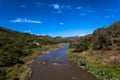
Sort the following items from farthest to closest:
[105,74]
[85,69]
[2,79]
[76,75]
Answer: [85,69] < [76,75] < [105,74] < [2,79]

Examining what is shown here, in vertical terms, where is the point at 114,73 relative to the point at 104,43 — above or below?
below

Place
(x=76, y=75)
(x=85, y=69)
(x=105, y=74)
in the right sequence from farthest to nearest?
1. (x=85, y=69)
2. (x=76, y=75)
3. (x=105, y=74)

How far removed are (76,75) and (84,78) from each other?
2.55 meters

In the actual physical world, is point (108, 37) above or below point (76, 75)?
above

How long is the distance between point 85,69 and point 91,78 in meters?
6.73

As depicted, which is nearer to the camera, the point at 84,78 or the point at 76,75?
the point at 84,78

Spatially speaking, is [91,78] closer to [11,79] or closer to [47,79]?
[47,79]

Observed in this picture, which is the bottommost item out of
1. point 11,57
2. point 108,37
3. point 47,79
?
point 47,79

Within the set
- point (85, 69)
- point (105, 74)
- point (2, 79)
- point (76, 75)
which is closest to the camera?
point (2, 79)

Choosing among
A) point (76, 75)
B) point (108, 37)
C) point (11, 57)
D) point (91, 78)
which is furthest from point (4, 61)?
point (108, 37)

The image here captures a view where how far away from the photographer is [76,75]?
1249 inches

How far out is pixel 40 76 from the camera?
3175 centimetres

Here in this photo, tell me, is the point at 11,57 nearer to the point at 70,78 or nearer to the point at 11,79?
the point at 11,79

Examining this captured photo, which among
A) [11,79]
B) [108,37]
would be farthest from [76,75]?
[108,37]
